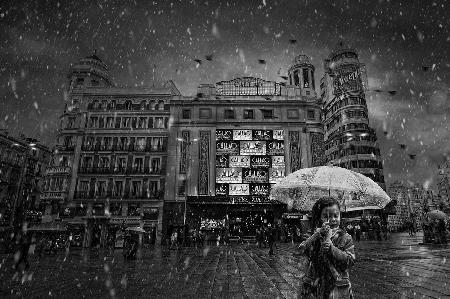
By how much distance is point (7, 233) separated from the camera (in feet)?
68.1

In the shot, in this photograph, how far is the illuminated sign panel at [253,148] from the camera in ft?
128

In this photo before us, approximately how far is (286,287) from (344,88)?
199ft

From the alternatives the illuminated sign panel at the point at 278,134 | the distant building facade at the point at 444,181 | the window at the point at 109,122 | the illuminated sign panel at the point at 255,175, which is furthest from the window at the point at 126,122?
the distant building facade at the point at 444,181

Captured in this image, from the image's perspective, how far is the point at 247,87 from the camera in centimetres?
4394

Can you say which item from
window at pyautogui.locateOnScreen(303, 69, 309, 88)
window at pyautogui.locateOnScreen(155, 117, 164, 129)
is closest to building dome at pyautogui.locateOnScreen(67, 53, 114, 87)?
window at pyautogui.locateOnScreen(155, 117, 164, 129)

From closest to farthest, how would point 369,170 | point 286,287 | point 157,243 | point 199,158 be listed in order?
point 286,287
point 157,243
point 199,158
point 369,170

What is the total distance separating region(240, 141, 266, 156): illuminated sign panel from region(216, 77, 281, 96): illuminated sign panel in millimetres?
7733

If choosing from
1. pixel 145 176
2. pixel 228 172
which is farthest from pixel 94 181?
pixel 228 172

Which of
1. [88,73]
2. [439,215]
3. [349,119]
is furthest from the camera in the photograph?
[349,119]

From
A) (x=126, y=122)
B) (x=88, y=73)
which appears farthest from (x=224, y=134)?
(x=88, y=73)

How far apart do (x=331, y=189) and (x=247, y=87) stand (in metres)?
37.7

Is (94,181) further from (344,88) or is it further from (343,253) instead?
(344,88)

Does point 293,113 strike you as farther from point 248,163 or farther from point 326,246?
point 326,246

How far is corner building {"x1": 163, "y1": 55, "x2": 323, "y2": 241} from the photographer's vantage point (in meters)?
36.8
